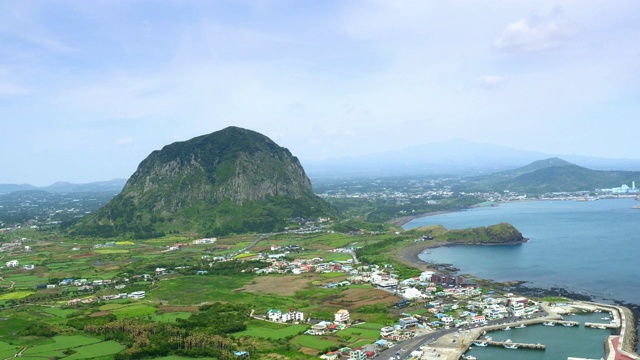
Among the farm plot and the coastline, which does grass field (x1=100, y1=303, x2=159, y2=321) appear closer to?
the farm plot

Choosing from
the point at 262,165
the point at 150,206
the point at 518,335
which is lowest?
the point at 518,335

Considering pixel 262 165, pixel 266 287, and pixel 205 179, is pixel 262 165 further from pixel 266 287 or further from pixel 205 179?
pixel 266 287

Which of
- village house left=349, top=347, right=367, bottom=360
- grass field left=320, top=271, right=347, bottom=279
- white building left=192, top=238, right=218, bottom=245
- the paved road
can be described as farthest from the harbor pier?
white building left=192, top=238, right=218, bottom=245

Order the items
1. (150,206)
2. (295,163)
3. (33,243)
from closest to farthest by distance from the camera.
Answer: (33,243)
(150,206)
(295,163)

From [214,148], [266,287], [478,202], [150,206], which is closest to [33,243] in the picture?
[150,206]

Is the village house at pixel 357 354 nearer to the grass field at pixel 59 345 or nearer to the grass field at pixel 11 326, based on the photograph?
the grass field at pixel 59 345

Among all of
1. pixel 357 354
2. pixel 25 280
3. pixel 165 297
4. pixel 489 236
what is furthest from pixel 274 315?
pixel 489 236

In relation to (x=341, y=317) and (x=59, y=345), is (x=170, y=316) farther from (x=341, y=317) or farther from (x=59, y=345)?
(x=341, y=317)
